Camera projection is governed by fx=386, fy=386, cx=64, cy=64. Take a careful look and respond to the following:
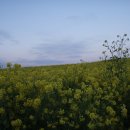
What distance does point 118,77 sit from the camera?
1188 cm

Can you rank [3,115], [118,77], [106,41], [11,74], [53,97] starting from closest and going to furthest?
[3,115], [53,97], [11,74], [118,77], [106,41]

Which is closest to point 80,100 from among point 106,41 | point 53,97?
point 53,97

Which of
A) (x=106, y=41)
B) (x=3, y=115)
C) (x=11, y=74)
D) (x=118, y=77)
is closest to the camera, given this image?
(x=3, y=115)

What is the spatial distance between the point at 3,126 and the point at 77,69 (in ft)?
12.3

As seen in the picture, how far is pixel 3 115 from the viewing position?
29.2 ft

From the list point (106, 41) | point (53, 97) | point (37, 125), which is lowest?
point (37, 125)

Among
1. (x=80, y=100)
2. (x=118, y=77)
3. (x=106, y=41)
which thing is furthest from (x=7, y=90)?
(x=106, y=41)

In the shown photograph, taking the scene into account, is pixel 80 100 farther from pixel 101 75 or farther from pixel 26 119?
pixel 101 75

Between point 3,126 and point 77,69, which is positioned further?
point 77,69

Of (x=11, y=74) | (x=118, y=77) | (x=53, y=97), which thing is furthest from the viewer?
(x=118, y=77)

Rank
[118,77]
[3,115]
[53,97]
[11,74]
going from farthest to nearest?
[118,77], [11,74], [53,97], [3,115]

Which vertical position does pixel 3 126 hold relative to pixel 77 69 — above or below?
below

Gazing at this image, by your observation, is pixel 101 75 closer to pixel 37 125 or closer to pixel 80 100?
pixel 80 100

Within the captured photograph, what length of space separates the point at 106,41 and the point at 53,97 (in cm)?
439
